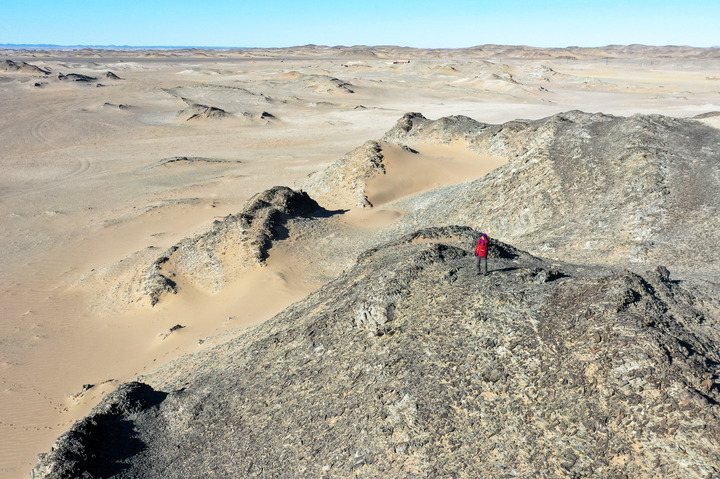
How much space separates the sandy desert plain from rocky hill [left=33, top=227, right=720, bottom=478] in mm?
3365

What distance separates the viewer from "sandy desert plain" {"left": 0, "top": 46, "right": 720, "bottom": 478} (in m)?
13.3

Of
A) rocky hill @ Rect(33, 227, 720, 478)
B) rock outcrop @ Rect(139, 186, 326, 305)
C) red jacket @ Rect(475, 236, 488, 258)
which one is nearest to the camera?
rocky hill @ Rect(33, 227, 720, 478)

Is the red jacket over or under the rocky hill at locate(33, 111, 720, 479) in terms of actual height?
over

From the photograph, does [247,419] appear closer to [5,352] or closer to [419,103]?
[5,352]

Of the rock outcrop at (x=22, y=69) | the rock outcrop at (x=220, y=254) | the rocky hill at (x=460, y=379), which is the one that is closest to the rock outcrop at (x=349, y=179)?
the rock outcrop at (x=220, y=254)

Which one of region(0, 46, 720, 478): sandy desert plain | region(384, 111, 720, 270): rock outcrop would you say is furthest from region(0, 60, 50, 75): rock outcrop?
region(384, 111, 720, 270): rock outcrop

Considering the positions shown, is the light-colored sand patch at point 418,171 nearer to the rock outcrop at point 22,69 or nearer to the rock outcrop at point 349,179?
the rock outcrop at point 349,179

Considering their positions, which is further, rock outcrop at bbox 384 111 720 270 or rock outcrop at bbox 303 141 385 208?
rock outcrop at bbox 303 141 385 208

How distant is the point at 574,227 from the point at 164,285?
474 inches

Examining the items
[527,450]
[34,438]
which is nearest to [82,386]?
[34,438]

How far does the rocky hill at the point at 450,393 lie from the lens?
20.9ft

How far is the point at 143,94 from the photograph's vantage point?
222ft

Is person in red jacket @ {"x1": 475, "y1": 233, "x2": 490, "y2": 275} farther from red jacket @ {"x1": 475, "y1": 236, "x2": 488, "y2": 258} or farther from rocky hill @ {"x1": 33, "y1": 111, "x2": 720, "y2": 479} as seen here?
rocky hill @ {"x1": 33, "y1": 111, "x2": 720, "y2": 479}

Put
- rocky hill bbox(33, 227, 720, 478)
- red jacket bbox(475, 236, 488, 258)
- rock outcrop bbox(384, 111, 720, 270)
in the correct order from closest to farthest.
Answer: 1. rocky hill bbox(33, 227, 720, 478)
2. red jacket bbox(475, 236, 488, 258)
3. rock outcrop bbox(384, 111, 720, 270)
